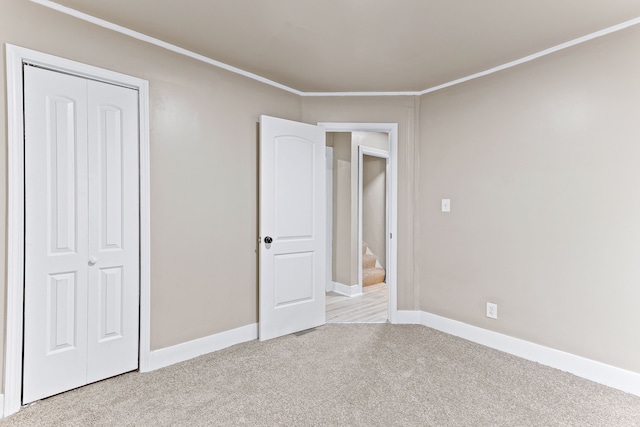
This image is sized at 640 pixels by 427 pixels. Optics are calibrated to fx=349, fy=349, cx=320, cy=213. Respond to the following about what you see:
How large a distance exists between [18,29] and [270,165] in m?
1.88

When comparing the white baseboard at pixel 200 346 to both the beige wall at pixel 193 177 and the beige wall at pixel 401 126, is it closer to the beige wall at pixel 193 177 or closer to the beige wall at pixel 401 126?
the beige wall at pixel 193 177

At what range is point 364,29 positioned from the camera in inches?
94.3

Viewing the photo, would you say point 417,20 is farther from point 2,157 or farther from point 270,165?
point 2,157

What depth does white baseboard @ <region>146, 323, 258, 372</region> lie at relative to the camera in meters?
2.62

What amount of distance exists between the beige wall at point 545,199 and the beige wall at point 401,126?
0.16 m

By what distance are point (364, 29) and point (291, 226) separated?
1.81 meters

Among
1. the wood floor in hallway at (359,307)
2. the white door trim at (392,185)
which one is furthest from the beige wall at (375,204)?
the white door trim at (392,185)

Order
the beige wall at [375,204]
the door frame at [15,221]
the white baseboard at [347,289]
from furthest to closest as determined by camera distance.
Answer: the beige wall at [375,204]
the white baseboard at [347,289]
the door frame at [15,221]

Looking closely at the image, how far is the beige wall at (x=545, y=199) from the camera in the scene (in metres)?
2.37

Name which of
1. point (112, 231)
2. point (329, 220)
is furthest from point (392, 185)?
point (112, 231)

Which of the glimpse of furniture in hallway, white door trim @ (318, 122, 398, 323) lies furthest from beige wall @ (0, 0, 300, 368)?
the glimpse of furniture in hallway

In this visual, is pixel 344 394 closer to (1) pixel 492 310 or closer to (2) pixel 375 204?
Answer: (1) pixel 492 310

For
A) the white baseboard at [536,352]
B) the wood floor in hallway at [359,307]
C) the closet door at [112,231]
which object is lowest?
the wood floor in hallway at [359,307]

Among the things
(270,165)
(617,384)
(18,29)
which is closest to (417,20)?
(270,165)
